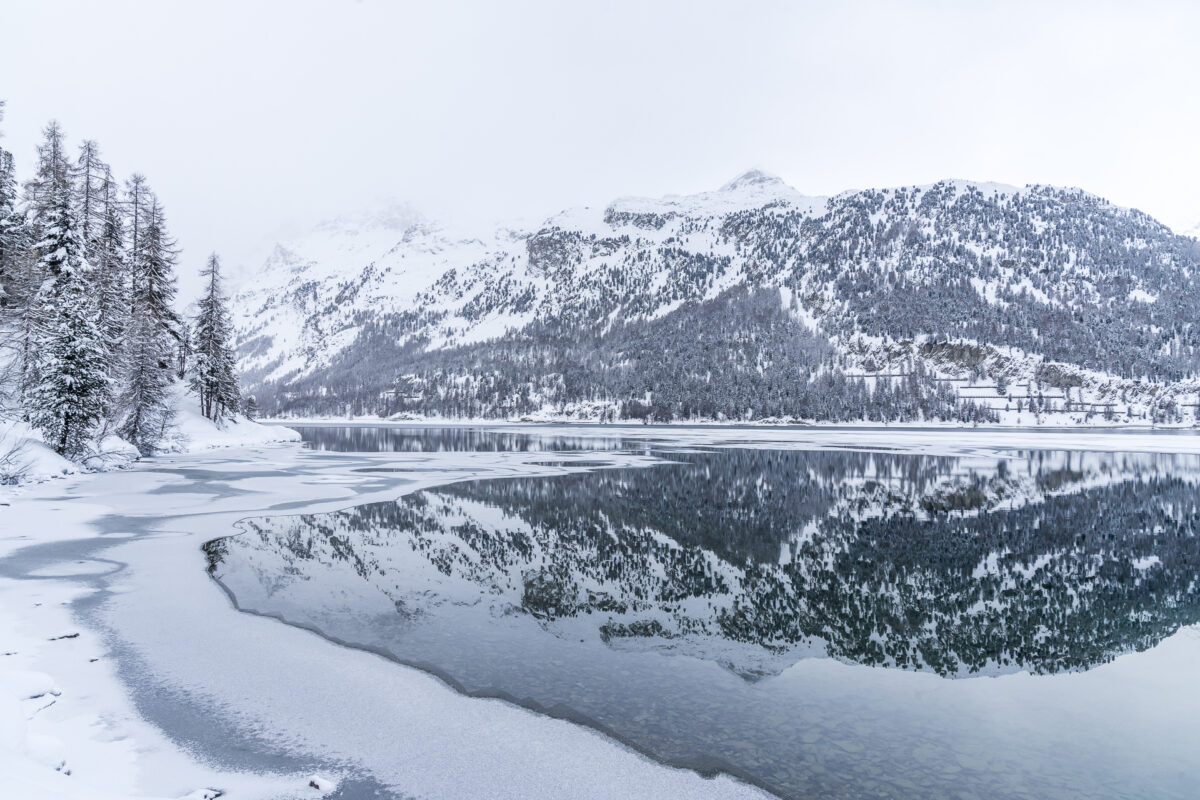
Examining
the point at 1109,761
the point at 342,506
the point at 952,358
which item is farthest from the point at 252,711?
the point at 952,358

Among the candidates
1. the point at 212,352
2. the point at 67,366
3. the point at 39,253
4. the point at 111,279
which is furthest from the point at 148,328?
the point at 67,366

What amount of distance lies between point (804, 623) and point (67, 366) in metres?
38.6

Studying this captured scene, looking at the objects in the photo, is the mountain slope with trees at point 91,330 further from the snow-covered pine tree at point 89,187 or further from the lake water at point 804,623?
the lake water at point 804,623

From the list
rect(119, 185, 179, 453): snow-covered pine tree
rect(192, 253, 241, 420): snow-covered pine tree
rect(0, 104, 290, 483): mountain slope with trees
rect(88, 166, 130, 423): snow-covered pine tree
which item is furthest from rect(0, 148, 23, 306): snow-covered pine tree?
rect(192, 253, 241, 420): snow-covered pine tree

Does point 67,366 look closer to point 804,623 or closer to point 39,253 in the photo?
point 39,253

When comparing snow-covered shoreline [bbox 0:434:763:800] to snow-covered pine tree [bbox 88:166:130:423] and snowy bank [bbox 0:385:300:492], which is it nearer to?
snowy bank [bbox 0:385:300:492]

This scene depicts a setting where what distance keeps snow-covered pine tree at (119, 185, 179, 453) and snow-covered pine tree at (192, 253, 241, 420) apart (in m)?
2.29

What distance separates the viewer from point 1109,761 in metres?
7.43

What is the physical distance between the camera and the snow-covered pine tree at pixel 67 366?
32938 mm

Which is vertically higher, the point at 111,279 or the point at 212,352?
the point at 111,279

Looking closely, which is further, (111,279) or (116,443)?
(111,279)

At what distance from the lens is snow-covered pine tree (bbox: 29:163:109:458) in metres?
32.9

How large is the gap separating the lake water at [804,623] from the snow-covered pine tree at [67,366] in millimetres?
20606

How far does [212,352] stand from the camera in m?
60.7
